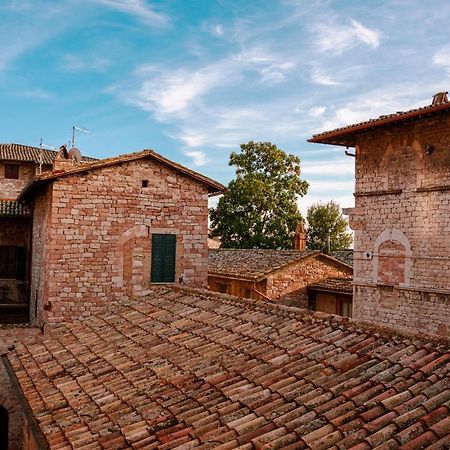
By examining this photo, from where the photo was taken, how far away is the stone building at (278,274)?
2086 centimetres

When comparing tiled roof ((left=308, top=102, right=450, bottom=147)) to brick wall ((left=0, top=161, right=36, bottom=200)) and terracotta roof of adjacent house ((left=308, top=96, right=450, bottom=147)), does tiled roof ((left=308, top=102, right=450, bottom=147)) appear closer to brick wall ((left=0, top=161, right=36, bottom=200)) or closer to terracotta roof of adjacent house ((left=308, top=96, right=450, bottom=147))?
terracotta roof of adjacent house ((left=308, top=96, right=450, bottom=147))

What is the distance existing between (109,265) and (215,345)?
758 cm

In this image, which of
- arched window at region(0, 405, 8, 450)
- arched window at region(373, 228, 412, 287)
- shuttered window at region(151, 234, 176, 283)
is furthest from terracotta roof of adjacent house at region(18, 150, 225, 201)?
arched window at region(0, 405, 8, 450)

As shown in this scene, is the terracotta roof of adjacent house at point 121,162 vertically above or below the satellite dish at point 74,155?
below

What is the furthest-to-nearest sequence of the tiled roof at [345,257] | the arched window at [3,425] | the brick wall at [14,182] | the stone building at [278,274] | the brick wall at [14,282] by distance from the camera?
the brick wall at [14,182] → the tiled roof at [345,257] → the stone building at [278,274] → the brick wall at [14,282] → the arched window at [3,425]

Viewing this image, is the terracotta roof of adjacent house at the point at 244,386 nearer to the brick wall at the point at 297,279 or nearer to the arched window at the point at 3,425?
the arched window at the point at 3,425

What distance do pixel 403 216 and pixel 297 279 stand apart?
7.88m

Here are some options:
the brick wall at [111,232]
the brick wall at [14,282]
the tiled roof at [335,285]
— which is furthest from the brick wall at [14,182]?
the tiled roof at [335,285]

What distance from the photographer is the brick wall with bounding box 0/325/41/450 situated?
13.0 meters

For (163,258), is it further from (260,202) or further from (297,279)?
(260,202)

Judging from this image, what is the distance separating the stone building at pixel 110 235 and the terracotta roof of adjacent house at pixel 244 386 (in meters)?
4.96

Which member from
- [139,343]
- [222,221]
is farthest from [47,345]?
[222,221]

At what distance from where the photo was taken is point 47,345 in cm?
938

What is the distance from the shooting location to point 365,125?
14.6 m
